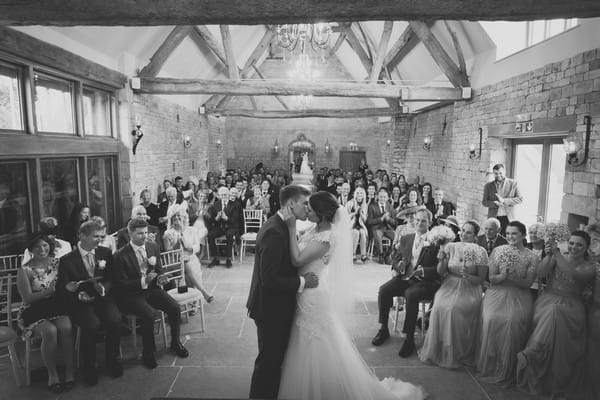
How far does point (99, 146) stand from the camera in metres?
5.92

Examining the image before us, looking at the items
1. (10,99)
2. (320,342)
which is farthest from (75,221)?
(320,342)

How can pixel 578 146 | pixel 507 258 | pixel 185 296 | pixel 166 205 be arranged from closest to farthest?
pixel 507 258, pixel 185 296, pixel 578 146, pixel 166 205

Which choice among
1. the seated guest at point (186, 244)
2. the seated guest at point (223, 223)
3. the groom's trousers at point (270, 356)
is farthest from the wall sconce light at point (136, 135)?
Result: the groom's trousers at point (270, 356)

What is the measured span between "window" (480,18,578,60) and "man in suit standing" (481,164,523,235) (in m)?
1.97

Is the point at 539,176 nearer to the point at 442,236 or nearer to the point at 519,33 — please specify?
the point at 519,33

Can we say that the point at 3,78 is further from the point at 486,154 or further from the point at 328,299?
the point at 486,154

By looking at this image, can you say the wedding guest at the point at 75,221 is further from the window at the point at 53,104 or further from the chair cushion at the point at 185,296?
the chair cushion at the point at 185,296

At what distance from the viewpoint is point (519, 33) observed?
6121 mm

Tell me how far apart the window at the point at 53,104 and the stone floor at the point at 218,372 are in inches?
111

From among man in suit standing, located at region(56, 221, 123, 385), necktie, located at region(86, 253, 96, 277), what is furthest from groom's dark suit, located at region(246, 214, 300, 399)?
necktie, located at region(86, 253, 96, 277)

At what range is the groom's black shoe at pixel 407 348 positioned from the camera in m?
3.55

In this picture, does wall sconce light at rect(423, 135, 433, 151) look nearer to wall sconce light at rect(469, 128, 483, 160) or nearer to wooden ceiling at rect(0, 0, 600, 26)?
wall sconce light at rect(469, 128, 483, 160)

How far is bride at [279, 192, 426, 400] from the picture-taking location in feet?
8.34

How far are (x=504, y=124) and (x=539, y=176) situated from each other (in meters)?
1.03
